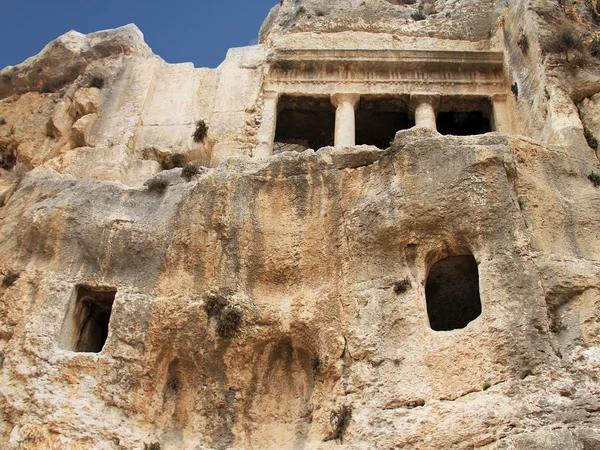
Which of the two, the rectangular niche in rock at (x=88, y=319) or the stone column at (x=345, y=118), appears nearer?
the rectangular niche in rock at (x=88, y=319)

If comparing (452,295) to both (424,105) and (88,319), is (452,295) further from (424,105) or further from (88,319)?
(424,105)

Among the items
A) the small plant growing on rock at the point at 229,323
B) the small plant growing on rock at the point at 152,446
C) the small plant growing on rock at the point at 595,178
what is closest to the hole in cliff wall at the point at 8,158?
the small plant growing on rock at the point at 229,323

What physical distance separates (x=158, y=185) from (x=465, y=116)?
742 centimetres

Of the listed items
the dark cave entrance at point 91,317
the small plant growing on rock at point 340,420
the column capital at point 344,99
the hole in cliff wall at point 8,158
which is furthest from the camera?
the hole in cliff wall at point 8,158

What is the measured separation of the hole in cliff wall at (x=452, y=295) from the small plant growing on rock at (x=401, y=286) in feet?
3.71

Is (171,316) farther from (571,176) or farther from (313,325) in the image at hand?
(571,176)

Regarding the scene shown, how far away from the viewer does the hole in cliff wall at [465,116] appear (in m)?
15.0

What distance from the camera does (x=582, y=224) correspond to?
31.5 feet

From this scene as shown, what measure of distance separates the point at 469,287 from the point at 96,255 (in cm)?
→ 528

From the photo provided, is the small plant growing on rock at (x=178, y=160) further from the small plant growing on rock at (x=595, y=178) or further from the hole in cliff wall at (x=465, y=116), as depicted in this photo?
the small plant growing on rock at (x=595, y=178)

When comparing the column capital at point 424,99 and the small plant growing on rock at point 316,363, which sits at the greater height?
the column capital at point 424,99

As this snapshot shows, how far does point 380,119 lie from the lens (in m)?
15.8

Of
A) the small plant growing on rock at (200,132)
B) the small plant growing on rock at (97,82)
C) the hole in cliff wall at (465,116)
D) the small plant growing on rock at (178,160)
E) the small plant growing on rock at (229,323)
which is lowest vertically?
the small plant growing on rock at (229,323)

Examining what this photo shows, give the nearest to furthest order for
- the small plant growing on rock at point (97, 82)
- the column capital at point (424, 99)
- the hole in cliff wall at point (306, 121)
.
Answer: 1. the column capital at point (424, 99)
2. the hole in cliff wall at point (306, 121)
3. the small plant growing on rock at point (97, 82)
